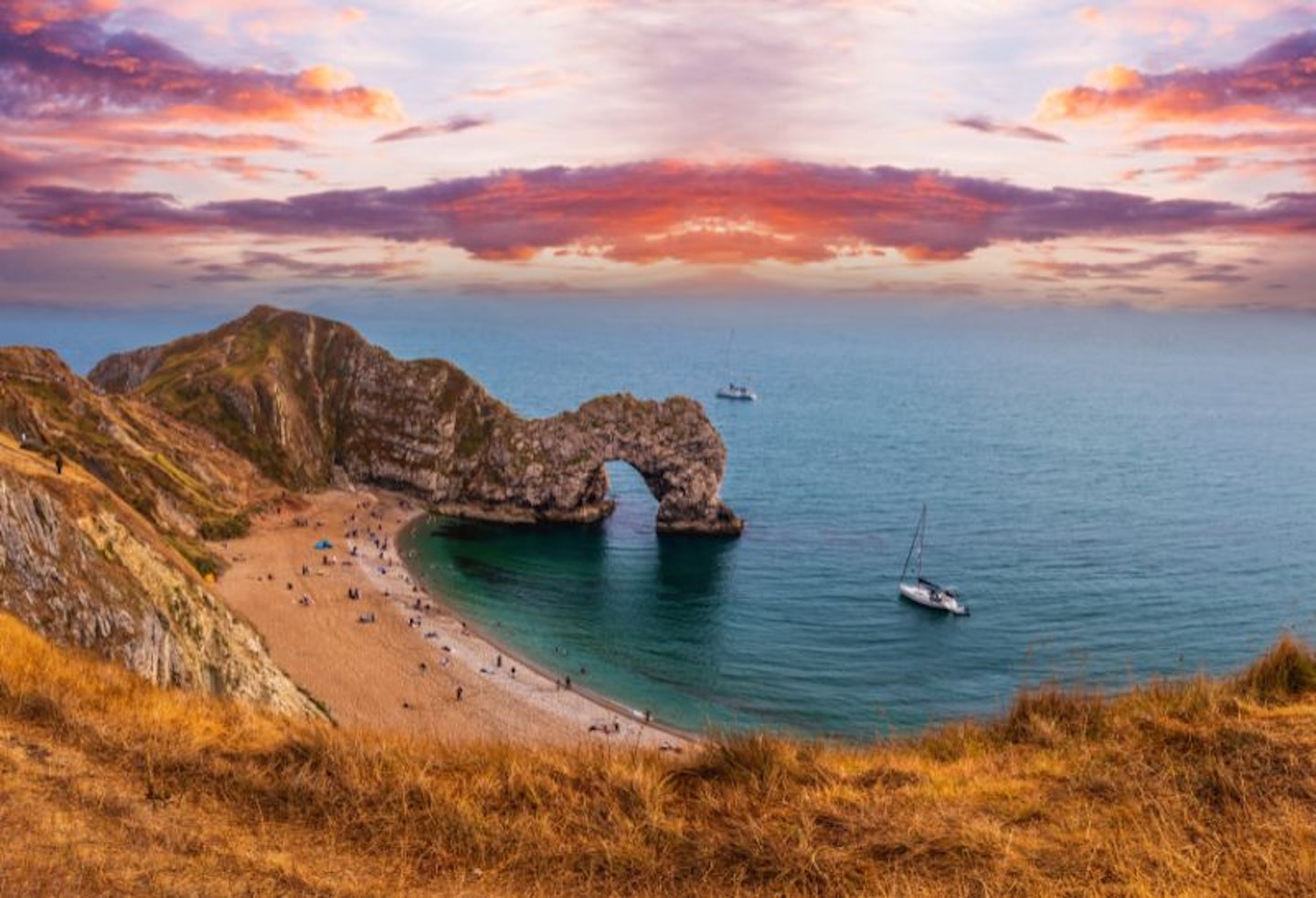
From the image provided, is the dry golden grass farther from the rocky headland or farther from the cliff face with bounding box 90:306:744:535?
the cliff face with bounding box 90:306:744:535

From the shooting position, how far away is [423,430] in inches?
4729

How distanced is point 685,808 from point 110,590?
33323 mm

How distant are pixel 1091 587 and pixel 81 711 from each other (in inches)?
3671

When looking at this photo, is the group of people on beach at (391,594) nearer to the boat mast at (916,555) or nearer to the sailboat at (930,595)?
the sailboat at (930,595)

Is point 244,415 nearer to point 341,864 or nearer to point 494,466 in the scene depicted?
point 494,466

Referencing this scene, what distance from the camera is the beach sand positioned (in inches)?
2223

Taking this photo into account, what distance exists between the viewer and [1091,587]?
85.8 metres

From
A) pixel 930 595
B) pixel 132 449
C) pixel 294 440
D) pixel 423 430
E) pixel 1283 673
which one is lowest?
pixel 930 595

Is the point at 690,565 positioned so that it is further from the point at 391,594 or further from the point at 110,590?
the point at 110,590

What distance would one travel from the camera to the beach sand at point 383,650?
5647 cm

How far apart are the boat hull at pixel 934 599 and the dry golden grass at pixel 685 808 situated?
69.3m

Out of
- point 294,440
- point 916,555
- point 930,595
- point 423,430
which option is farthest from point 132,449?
point 916,555

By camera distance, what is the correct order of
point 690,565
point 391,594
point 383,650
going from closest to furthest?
point 383,650 → point 391,594 → point 690,565

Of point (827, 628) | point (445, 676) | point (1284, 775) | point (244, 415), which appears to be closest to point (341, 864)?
point (1284, 775)
